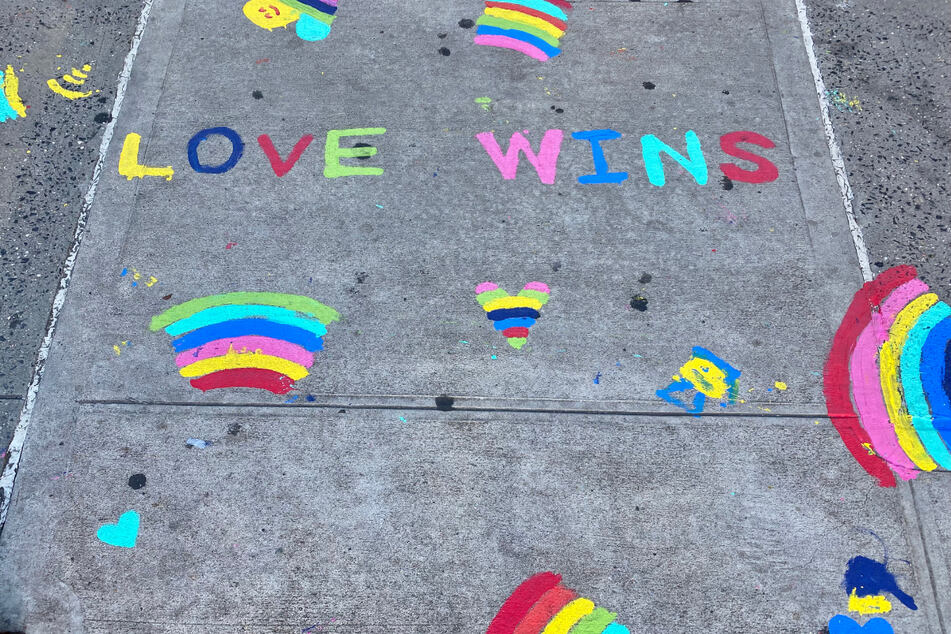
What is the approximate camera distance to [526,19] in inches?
187

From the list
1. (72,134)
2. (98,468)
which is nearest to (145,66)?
(72,134)

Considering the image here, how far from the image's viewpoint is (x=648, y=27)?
4.76 metres

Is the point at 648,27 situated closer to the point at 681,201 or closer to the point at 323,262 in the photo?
the point at 681,201

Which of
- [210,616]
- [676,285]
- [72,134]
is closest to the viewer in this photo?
[210,616]

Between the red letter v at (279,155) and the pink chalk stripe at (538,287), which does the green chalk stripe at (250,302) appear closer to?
the red letter v at (279,155)

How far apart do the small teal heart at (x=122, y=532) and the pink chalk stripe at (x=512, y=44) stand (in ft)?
11.8

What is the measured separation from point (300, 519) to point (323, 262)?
1.40 m

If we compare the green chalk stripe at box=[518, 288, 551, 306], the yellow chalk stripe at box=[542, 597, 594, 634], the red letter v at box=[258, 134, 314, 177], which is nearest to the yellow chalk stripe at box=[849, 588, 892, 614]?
the yellow chalk stripe at box=[542, 597, 594, 634]

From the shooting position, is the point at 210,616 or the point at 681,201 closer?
the point at 210,616

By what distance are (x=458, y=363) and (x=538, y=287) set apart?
0.62 meters

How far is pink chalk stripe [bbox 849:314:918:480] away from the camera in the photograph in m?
3.24

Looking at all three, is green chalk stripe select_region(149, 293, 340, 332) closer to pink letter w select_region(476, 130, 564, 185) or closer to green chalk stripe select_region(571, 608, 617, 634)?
pink letter w select_region(476, 130, 564, 185)

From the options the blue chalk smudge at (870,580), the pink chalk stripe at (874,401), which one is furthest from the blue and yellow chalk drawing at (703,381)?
the blue chalk smudge at (870,580)

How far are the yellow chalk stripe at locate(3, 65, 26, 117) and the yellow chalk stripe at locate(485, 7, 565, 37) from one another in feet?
10.4
